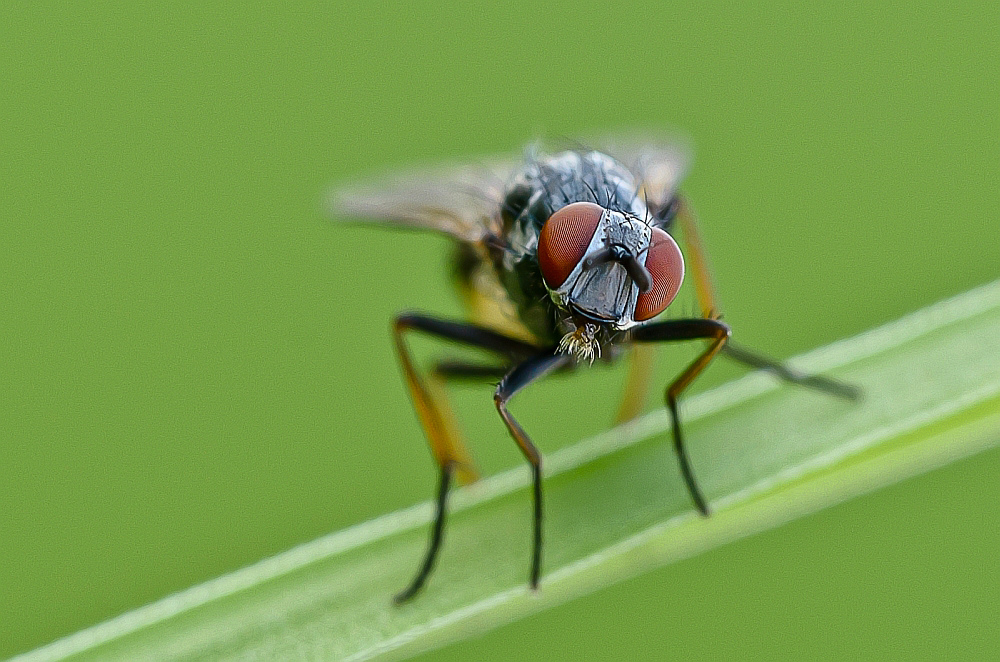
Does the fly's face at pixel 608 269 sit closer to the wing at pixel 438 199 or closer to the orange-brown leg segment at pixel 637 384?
the wing at pixel 438 199

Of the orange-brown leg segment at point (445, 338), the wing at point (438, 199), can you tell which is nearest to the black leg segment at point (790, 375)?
the orange-brown leg segment at point (445, 338)

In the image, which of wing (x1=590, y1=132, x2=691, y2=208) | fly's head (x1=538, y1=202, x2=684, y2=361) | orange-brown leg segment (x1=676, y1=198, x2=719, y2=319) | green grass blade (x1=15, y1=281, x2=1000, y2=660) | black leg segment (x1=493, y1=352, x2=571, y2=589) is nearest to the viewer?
green grass blade (x1=15, y1=281, x2=1000, y2=660)

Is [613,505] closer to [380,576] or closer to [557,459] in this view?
[557,459]

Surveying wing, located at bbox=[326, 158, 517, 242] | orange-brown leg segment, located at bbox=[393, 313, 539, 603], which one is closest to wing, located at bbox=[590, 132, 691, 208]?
wing, located at bbox=[326, 158, 517, 242]

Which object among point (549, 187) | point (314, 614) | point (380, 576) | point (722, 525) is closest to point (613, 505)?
point (722, 525)

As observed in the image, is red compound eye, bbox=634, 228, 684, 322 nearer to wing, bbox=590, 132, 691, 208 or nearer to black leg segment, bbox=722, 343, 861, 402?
black leg segment, bbox=722, 343, 861, 402
